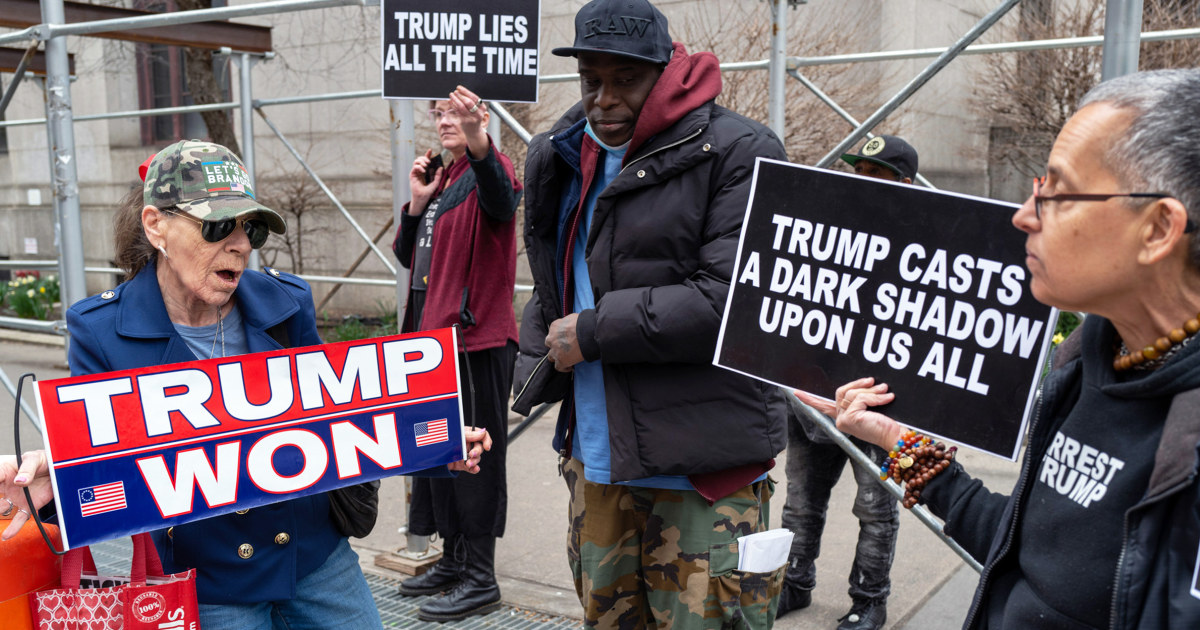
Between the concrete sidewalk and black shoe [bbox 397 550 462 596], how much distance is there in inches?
2.3

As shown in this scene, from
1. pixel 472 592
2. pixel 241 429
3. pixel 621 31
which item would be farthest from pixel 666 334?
pixel 472 592

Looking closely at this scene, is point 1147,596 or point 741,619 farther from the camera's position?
point 741,619

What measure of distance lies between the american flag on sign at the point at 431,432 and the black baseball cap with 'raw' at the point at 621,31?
1022mm

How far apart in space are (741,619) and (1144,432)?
152cm

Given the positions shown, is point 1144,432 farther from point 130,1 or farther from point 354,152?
point 130,1

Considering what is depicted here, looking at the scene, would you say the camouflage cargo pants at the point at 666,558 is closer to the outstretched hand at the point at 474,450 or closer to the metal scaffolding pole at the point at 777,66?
the outstretched hand at the point at 474,450

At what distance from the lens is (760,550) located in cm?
268

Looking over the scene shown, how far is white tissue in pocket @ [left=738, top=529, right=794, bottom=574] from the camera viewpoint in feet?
8.77

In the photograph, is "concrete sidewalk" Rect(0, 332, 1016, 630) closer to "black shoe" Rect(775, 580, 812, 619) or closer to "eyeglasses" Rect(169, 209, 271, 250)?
"black shoe" Rect(775, 580, 812, 619)

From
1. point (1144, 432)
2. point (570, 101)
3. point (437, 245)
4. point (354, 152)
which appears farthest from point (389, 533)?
point (354, 152)

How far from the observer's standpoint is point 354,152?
12789mm

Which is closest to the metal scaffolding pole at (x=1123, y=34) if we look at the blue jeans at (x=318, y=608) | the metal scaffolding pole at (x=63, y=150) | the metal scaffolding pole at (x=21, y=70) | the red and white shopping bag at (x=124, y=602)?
the blue jeans at (x=318, y=608)

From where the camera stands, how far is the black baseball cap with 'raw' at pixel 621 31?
8.51 ft

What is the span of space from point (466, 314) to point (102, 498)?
216 cm
